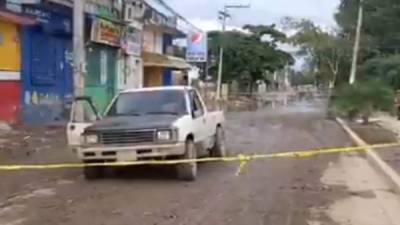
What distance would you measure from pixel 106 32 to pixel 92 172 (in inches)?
860

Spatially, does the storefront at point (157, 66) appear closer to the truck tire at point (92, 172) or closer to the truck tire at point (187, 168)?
the truck tire at point (92, 172)

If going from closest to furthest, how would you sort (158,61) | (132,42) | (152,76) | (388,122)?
(388,122) < (132,42) < (158,61) < (152,76)

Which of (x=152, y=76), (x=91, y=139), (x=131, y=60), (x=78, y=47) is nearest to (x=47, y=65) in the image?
(x=78, y=47)

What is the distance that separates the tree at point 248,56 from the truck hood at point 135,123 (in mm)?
53072

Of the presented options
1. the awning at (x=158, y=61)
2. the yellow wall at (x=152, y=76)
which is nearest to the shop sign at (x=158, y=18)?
the awning at (x=158, y=61)

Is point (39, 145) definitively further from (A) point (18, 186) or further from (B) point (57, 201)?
(B) point (57, 201)

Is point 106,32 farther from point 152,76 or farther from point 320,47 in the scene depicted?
point 320,47

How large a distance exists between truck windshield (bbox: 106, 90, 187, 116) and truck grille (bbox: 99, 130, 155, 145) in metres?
1.12

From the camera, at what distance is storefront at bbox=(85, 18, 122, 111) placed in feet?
106

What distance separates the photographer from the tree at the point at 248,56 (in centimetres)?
6788

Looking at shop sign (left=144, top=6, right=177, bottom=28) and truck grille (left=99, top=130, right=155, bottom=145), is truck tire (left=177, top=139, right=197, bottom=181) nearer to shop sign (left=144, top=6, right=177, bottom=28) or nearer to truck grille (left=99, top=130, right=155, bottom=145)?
truck grille (left=99, top=130, right=155, bottom=145)

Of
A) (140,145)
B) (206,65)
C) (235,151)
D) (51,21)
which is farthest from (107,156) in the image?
(206,65)

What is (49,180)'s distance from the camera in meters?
12.5

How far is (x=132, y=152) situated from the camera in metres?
12.0
